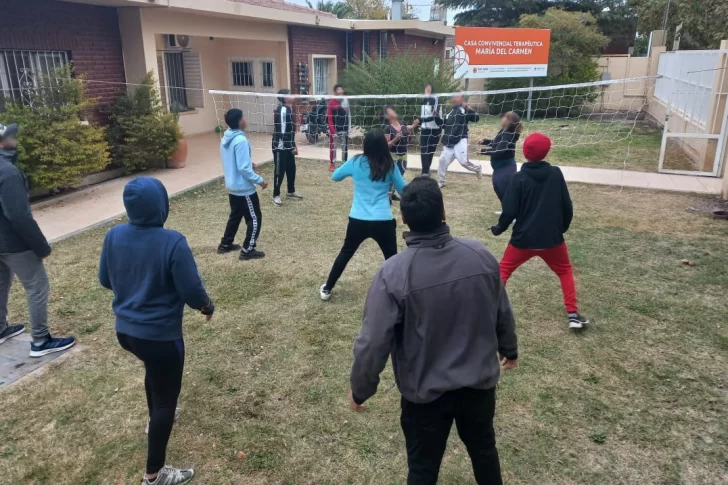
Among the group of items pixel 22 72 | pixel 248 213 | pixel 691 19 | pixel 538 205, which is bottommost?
pixel 248 213

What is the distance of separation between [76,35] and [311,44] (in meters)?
7.97

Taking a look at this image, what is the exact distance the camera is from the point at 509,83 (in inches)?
788

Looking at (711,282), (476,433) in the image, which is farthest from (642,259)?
(476,433)

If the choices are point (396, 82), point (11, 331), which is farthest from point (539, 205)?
point (396, 82)

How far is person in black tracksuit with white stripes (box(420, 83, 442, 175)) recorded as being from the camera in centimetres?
943

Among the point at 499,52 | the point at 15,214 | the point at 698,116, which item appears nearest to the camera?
the point at 15,214

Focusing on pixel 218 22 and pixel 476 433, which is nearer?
pixel 476 433

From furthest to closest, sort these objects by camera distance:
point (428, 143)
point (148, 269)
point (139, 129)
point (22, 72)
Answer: point (428, 143)
point (139, 129)
point (22, 72)
point (148, 269)

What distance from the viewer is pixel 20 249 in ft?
12.8

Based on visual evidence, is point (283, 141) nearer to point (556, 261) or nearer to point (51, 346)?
point (51, 346)

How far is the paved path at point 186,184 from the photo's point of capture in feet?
24.9

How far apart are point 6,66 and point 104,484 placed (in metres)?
8.05

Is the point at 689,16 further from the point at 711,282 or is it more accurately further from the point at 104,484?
the point at 104,484

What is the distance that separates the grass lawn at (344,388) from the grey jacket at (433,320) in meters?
1.07
